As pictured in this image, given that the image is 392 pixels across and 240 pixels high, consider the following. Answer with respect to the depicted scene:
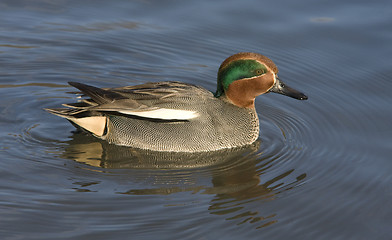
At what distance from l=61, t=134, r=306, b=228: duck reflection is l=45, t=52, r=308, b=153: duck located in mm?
141

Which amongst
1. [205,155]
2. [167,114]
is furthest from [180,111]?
[205,155]

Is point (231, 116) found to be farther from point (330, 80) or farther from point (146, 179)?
point (330, 80)

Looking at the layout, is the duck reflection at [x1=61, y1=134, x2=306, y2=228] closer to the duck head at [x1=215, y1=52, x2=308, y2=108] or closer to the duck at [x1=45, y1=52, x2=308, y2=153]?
the duck at [x1=45, y1=52, x2=308, y2=153]

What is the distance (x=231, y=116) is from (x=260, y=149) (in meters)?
0.54

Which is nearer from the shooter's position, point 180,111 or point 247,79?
point 180,111

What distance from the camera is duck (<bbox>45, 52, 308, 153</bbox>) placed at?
8.30 meters

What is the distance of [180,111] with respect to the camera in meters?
8.30

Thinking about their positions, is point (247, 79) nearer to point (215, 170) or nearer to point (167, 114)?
point (167, 114)

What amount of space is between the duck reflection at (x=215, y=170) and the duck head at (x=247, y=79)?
66cm

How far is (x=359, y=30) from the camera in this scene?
10.9 m

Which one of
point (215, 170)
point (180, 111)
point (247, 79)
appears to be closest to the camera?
point (215, 170)

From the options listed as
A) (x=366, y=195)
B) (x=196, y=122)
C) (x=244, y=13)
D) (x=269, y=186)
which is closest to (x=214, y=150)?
(x=196, y=122)

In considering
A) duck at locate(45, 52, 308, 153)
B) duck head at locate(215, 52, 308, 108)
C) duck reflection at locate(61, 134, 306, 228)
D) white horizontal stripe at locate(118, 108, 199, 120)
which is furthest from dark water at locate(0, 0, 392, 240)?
duck head at locate(215, 52, 308, 108)

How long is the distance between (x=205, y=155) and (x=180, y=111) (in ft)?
2.00
